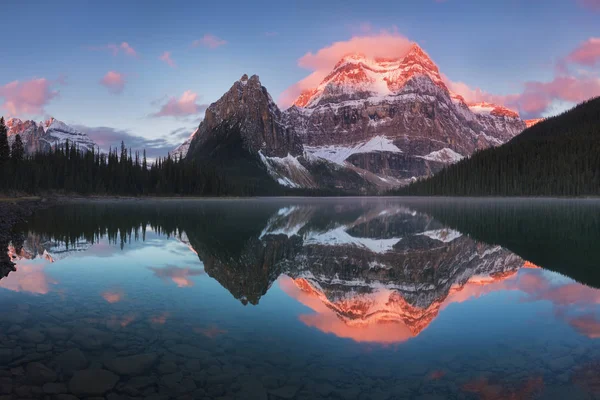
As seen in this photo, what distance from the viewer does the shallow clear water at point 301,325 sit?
10219mm

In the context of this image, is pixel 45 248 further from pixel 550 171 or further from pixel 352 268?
pixel 550 171

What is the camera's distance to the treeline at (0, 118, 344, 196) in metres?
124

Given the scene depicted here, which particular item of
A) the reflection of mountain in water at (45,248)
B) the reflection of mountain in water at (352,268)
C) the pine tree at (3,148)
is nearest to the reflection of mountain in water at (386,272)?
the reflection of mountain in water at (352,268)

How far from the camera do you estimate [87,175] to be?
15138 centimetres

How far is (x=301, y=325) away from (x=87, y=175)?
511 feet

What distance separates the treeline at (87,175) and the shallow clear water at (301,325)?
106 meters

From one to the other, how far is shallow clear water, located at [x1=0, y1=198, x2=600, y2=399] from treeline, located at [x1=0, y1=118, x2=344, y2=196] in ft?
349

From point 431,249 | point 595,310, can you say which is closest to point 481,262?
point 431,249

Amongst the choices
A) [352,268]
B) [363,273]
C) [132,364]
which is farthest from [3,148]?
[132,364]

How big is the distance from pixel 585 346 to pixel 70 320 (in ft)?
52.7

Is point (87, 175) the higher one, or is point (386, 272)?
point (87, 175)

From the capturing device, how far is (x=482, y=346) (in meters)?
12.9

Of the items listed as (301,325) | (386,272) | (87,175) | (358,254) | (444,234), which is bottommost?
(301,325)

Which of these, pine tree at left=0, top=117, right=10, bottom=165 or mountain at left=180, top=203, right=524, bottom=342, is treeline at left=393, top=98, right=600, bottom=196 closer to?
mountain at left=180, top=203, right=524, bottom=342
